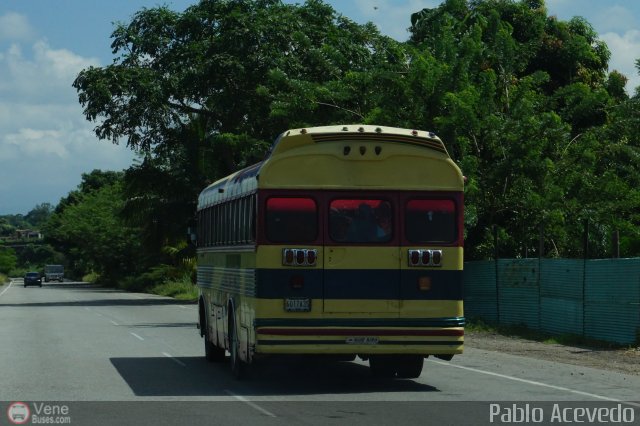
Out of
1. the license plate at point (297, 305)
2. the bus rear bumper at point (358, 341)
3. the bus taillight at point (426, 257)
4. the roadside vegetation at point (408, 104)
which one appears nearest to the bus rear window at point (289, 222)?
the license plate at point (297, 305)

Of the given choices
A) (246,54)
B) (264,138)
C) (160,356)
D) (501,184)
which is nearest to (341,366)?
(160,356)

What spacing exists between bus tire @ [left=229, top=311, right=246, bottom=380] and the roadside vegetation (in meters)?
11.3

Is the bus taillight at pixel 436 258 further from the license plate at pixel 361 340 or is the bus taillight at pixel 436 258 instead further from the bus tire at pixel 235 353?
the bus tire at pixel 235 353

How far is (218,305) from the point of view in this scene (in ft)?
61.9

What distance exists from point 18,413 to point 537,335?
Answer: 49.6ft

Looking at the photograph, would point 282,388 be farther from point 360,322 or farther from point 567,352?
point 567,352

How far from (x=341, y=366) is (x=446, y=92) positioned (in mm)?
13432

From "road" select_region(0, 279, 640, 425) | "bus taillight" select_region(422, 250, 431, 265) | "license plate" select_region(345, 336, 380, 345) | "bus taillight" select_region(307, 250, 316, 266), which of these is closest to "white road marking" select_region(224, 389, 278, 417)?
"road" select_region(0, 279, 640, 425)

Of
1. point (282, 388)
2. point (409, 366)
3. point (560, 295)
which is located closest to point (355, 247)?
point (282, 388)

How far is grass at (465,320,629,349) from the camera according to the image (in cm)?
2291

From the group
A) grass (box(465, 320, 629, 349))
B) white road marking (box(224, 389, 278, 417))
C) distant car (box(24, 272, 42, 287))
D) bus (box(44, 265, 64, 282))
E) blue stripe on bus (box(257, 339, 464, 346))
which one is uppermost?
bus (box(44, 265, 64, 282))

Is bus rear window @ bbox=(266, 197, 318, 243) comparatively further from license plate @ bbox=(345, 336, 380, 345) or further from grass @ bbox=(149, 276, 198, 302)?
grass @ bbox=(149, 276, 198, 302)

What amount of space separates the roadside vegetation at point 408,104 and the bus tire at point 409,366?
10.3 metres

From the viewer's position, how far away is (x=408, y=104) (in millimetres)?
31438
